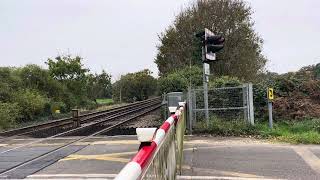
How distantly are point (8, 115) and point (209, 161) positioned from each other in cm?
2016

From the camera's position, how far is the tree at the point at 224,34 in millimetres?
32844

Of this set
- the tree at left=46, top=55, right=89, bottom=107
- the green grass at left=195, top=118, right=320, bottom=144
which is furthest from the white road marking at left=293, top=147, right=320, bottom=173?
the tree at left=46, top=55, right=89, bottom=107

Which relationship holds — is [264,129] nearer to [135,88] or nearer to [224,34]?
[224,34]

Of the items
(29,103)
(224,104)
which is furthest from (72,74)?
(224,104)

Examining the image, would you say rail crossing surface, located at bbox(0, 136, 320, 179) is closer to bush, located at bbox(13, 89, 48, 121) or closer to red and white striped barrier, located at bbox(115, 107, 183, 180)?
red and white striped barrier, located at bbox(115, 107, 183, 180)

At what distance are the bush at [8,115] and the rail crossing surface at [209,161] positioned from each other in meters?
13.3

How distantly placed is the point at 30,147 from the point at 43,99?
22181 millimetres

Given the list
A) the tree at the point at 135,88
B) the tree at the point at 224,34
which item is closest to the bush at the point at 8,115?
the tree at the point at 224,34

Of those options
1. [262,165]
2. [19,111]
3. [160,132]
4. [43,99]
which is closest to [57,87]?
[43,99]

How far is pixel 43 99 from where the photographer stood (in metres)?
37.9

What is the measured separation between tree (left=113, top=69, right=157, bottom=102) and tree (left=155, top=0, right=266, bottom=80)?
1885 inches

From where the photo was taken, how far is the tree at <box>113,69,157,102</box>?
3297 inches

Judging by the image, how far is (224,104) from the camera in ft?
60.3

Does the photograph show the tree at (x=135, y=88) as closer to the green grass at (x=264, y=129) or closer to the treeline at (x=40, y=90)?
the treeline at (x=40, y=90)
